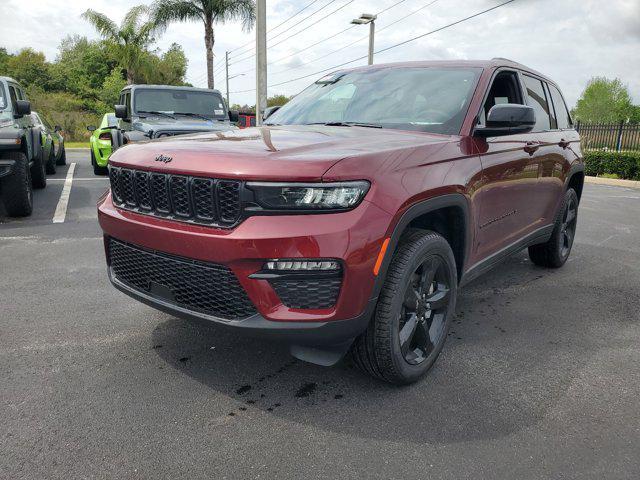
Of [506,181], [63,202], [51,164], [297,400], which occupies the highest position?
[506,181]

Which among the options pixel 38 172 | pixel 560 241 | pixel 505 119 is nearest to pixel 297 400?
pixel 505 119

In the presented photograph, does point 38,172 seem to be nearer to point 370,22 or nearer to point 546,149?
point 546,149

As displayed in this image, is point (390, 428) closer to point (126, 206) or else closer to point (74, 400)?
point (74, 400)

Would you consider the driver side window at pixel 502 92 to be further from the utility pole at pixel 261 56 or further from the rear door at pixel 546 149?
the utility pole at pixel 261 56

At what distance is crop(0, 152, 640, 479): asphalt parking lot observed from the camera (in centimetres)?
215

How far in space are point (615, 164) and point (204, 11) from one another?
1914 cm

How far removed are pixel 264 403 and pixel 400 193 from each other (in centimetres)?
121

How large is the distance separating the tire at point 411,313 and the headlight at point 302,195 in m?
0.49

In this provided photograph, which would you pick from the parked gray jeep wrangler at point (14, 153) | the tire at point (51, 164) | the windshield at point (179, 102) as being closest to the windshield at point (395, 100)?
the parked gray jeep wrangler at point (14, 153)

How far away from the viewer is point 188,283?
2434mm

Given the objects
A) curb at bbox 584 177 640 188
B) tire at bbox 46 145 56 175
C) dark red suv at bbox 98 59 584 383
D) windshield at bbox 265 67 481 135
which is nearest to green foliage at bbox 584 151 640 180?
curb at bbox 584 177 640 188

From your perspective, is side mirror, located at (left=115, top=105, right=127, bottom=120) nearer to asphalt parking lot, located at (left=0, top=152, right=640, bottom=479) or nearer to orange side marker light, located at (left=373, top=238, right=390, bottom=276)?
asphalt parking lot, located at (left=0, top=152, right=640, bottom=479)

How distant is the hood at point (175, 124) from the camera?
8599 mm

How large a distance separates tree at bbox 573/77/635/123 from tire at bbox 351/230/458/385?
85780 millimetres
